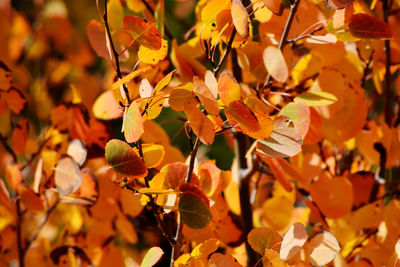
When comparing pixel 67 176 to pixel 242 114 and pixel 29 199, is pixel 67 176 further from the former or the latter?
pixel 242 114

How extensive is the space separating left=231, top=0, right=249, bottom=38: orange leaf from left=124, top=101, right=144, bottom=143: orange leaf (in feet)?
0.26

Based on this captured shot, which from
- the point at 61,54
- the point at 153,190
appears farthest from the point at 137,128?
the point at 61,54

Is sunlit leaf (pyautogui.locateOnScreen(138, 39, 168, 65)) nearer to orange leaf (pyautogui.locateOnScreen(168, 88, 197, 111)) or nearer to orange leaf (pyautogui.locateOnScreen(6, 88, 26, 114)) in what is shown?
orange leaf (pyautogui.locateOnScreen(168, 88, 197, 111))

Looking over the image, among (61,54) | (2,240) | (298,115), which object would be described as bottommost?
(61,54)

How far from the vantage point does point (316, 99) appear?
404 millimetres

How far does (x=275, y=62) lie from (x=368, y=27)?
7cm

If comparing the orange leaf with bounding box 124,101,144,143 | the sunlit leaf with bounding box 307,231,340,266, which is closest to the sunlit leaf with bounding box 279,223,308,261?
the sunlit leaf with bounding box 307,231,340,266

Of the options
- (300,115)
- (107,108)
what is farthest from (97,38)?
(300,115)

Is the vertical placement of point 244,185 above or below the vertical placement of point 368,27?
below

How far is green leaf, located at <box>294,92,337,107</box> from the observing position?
0.40 meters

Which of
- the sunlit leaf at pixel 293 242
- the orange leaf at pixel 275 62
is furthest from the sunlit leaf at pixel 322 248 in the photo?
the orange leaf at pixel 275 62

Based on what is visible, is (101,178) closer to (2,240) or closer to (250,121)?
(2,240)

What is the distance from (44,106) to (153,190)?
0.78 m

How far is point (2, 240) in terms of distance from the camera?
1.79 ft
